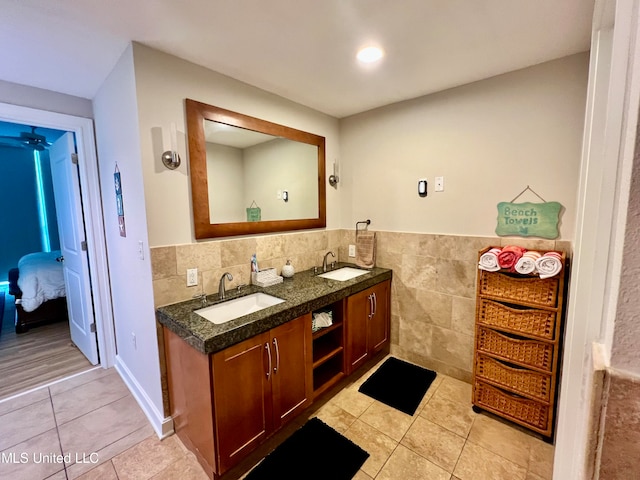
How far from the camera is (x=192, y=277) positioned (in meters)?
1.83

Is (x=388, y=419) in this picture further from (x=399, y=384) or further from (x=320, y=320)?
(x=320, y=320)

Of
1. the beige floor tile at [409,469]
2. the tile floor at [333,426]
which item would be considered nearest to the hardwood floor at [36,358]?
A: the tile floor at [333,426]

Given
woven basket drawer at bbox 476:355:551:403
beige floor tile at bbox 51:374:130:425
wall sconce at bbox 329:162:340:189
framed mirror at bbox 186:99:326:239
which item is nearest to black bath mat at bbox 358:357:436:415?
woven basket drawer at bbox 476:355:551:403

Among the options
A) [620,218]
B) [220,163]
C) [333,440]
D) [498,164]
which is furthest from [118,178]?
[498,164]

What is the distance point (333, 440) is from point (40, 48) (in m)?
2.91

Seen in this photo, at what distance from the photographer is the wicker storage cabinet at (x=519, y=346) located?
1.66 metres

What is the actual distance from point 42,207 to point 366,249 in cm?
652

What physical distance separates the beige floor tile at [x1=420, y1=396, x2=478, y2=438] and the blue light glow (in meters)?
7.15

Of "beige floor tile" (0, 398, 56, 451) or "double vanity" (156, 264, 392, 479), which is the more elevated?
"double vanity" (156, 264, 392, 479)

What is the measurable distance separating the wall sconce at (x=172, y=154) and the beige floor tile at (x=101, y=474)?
1755 mm

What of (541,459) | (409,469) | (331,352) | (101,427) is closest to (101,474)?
(101,427)

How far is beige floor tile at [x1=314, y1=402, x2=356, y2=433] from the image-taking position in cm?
187

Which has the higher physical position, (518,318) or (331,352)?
(518,318)

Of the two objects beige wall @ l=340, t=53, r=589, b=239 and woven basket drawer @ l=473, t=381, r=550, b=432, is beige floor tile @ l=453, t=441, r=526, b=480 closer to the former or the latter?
woven basket drawer @ l=473, t=381, r=550, b=432
